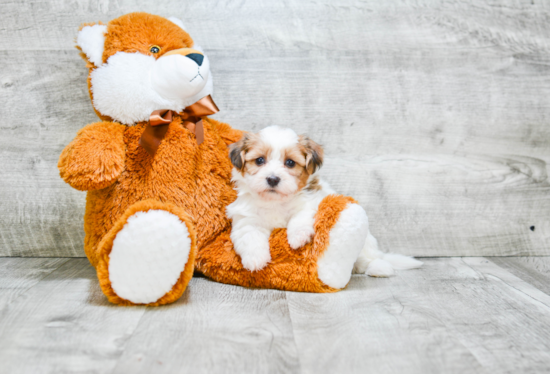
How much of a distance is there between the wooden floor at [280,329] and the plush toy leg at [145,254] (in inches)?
2.2

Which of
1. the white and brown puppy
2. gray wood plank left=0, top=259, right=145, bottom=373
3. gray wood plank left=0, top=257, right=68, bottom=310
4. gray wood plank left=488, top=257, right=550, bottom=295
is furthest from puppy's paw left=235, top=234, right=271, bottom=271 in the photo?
gray wood plank left=488, top=257, right=550, bottom=295

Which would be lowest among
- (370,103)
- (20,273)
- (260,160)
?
(20,273)

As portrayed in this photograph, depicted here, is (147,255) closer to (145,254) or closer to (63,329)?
(145,254)

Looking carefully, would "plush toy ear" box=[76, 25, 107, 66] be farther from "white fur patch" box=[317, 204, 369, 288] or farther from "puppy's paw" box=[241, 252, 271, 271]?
"white fur patch" box=[317, 204, 369, 288]

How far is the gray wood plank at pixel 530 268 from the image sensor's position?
1691 millimetres

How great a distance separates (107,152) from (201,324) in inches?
25.0

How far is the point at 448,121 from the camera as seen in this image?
196 cm

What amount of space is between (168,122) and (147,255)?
0.50 m

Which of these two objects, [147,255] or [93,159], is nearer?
[147,255]

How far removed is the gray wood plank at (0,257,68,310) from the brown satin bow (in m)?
0.65

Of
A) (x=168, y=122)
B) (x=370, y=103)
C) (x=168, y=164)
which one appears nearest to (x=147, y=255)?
(x=168, y=164)

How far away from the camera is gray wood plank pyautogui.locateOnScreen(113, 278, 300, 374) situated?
99cm

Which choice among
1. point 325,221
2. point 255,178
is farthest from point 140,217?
point 325,221

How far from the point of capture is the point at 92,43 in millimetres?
1456
